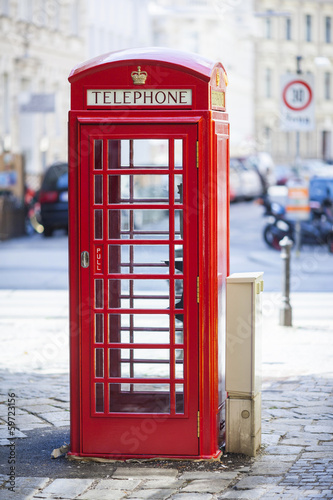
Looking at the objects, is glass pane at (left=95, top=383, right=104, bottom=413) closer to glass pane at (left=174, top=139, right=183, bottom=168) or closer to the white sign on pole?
glass pane at (left=174, top=139, right=183, bottom=168)

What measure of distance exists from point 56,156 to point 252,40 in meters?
33.6

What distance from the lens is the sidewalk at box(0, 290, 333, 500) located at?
552 centimetres

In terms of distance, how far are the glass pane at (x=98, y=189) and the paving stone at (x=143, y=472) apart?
1509mm

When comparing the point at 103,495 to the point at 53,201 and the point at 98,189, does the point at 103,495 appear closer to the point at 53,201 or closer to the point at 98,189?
the point at 98,189

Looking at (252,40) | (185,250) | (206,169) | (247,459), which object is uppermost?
(252,40)

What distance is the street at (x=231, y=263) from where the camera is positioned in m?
16.1

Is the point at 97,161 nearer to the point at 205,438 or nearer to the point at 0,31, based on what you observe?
the point at 205,438

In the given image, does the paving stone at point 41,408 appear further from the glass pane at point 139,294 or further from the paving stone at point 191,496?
the paving stone at point 191,496

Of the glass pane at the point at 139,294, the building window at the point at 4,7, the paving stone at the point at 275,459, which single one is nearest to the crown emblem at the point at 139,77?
the glass pane at the point at 139,294

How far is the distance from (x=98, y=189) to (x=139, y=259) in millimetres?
608

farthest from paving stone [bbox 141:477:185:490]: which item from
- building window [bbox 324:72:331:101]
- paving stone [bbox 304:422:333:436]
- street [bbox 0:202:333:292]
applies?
building window [bbox 324:72:331:101]

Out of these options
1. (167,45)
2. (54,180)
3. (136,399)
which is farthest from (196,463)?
(167,45)

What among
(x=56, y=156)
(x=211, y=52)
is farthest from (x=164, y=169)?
(x=211, y=52)

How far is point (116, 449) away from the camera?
6.09 m
